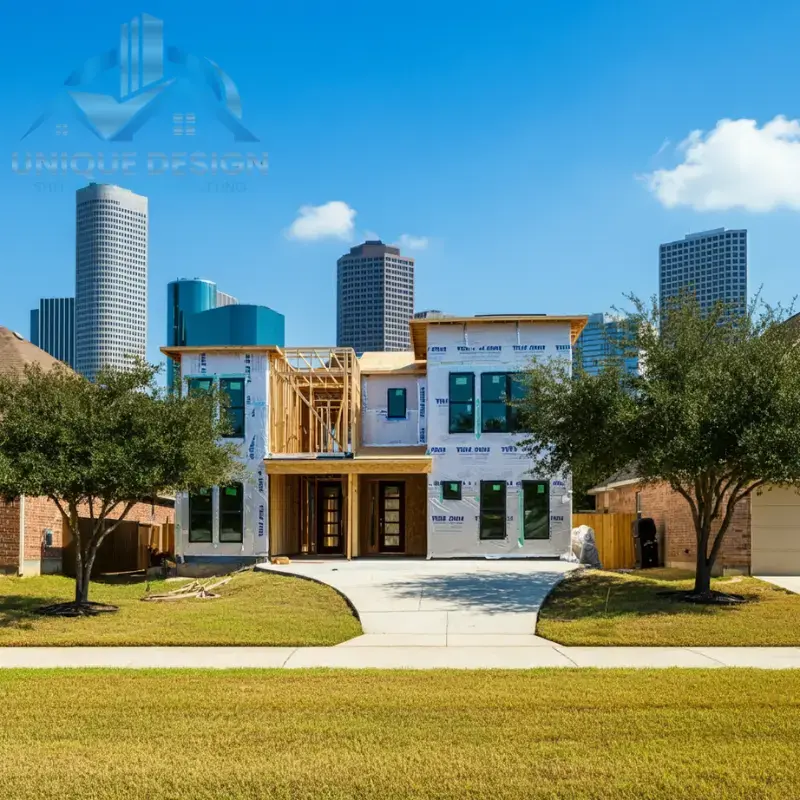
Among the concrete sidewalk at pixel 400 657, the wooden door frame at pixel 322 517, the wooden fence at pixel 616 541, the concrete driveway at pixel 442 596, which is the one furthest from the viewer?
the wooden door frame at pixel 322 517

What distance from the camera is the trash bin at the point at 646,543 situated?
26.5 meters

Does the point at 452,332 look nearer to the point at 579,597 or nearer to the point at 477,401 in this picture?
the point at 477,401

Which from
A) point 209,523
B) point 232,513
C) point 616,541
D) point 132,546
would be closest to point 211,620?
point 232,513

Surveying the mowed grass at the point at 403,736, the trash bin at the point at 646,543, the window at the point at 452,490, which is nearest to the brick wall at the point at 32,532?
the window at the point at 452,490

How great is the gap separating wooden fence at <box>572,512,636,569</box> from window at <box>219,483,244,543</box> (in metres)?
10.5

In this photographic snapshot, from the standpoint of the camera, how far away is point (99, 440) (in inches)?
618

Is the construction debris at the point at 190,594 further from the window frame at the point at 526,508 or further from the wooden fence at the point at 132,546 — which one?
the wooden fence at the point at 132,546

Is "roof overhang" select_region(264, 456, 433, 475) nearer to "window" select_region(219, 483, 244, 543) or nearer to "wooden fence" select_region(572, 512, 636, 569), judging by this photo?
"window" select_region(219, 483, 244, 543)

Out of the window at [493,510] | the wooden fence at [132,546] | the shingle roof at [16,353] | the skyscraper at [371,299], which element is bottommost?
the wooden fence at [132,546]

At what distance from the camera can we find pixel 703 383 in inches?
611

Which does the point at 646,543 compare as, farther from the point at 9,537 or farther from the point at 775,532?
the point at 9,537

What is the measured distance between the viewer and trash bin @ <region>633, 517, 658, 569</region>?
26.5 meters

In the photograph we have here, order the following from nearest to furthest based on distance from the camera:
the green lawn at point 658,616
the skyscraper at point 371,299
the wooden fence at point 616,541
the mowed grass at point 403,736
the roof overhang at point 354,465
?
the mowed grass at point 403,736, the green lawn at point 658,616, the roof overhang at point 354,465, the wooden fence at point 616,541, the skyscraper at point 371,299

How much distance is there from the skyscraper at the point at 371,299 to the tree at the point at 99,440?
166m
